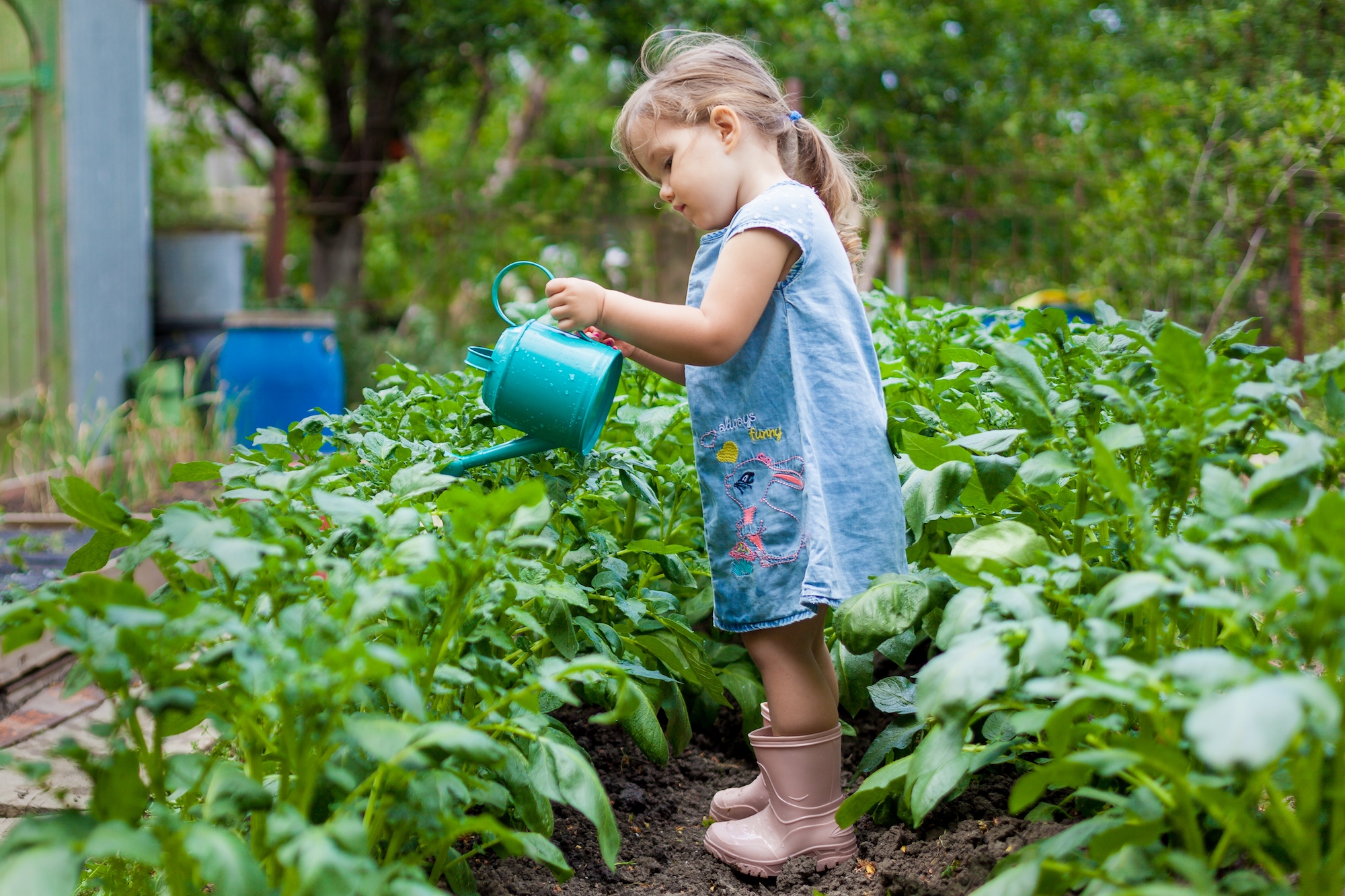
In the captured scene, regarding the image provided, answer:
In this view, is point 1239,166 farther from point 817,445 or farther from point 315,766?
point 315,766

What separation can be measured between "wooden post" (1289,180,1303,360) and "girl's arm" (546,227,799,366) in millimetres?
4398

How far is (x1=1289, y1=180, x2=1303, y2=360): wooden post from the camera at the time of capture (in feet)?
16.7

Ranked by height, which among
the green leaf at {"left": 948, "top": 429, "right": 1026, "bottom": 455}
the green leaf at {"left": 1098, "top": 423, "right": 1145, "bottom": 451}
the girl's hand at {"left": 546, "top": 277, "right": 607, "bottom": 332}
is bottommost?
the green leaf at {"left": 948, "top": 429, "right": 1026, "bottom": 455}

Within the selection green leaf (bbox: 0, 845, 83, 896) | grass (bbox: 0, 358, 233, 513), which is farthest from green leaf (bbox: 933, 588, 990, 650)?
grass (bbox: 0, 358, 233, 513)

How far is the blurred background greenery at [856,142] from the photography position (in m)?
5.99

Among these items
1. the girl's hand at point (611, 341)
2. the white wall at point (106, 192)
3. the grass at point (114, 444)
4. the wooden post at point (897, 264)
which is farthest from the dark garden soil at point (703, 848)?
the wooden post at point (897, 264)

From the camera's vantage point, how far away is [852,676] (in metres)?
1.80

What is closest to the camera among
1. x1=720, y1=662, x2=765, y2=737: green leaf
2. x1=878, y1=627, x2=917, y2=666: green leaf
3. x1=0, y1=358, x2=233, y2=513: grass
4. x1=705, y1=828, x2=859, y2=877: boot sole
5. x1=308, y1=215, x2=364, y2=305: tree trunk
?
x1=705, y1=828, x2=859, y2=877: boot sole

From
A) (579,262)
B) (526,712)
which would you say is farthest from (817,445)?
(579,262)

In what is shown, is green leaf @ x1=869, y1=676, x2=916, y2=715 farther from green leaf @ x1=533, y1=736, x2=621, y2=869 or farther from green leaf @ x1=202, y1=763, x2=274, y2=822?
green leaf @ x1=202, y1=763, x2=274, y2=822

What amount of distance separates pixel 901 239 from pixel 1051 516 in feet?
21.8

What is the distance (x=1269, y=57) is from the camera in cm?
684

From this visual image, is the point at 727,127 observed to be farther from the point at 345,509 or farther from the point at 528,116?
the point at 528,116

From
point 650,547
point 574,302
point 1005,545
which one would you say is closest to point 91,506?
point 574,302
